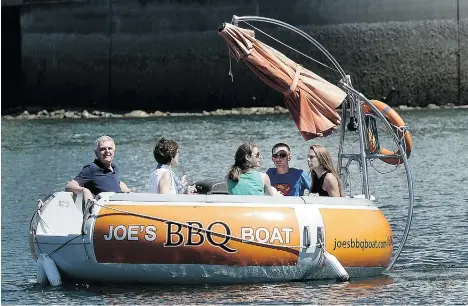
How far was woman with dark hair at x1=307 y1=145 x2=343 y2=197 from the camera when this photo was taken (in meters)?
13.7

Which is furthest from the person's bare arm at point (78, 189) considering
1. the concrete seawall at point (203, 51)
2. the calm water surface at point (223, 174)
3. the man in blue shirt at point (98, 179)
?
the concrete seawall at point (203, 51)

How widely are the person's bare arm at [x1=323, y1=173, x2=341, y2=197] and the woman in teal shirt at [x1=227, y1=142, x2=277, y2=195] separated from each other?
0.58 m

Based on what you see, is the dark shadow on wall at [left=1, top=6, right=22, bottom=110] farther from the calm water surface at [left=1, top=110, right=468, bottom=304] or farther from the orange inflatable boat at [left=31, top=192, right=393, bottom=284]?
the orange inflatable boat at [left=31, top=192, right=393, bottom=284]

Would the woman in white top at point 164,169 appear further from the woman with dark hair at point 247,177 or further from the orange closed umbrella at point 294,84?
the orange closed umbrella at point 294,84

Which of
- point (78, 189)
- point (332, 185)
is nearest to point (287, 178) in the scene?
point (332, 185)

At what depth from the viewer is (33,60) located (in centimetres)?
4456

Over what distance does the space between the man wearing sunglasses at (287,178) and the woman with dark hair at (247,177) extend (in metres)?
0.51

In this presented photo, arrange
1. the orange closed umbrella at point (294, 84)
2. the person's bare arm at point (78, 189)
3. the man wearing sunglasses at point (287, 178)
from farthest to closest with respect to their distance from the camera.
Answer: the man wearing sunglasses at point (287, 178), the orange closed umbrella at point (294, 84), the person's bare arm at point (78, 189)

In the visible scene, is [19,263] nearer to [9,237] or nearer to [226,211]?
[9,237]

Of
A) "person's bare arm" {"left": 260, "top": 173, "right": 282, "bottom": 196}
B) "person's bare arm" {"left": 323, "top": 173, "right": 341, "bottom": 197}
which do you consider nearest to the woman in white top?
"person's bare arm" {"left": 260, "top": 173, "right": 282, "bottom": 196}

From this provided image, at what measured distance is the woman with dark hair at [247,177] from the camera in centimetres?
1345

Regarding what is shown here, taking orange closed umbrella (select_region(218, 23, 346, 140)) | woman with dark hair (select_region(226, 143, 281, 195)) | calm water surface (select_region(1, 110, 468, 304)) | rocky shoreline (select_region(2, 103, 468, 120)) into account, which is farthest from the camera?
rocky shoreline (select_region(2, 103, 468, 120))

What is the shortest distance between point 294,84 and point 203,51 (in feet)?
94.9

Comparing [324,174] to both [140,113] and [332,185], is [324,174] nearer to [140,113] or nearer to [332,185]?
[332,185]
